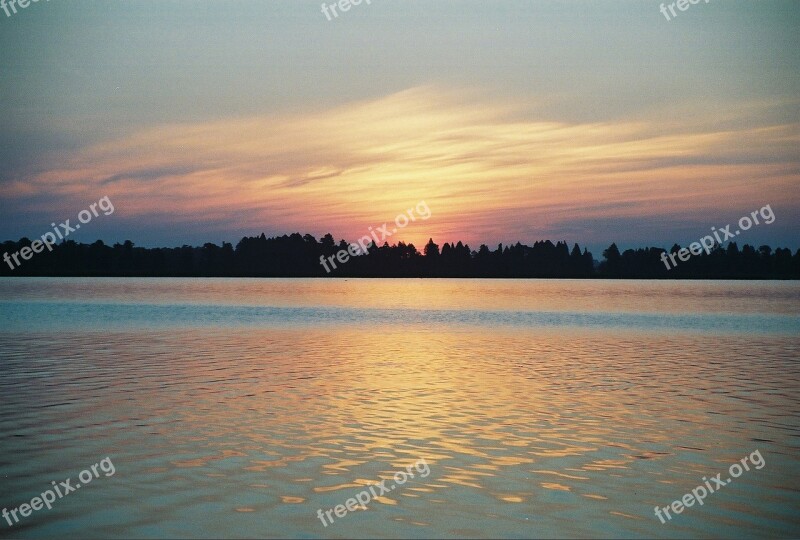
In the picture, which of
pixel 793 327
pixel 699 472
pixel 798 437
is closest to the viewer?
pixel 699 472

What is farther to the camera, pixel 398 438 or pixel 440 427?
pixel 440 427

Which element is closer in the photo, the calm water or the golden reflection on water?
the calm water

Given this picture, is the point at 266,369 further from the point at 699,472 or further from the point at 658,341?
the point at 658,341

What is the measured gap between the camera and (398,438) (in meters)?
20.0

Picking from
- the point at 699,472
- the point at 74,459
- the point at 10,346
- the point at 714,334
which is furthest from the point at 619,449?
the point at 714,334

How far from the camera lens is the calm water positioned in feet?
45.1

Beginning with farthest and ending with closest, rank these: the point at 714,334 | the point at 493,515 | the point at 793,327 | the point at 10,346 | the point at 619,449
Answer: the point at 793,327 < the point at 714,334 < the point at 10,346 < the point at 619,449 < the point at 493,515

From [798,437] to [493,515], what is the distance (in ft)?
39.0

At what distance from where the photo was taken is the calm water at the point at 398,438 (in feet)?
45.1

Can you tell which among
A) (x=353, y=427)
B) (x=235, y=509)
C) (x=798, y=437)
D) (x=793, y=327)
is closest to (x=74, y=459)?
(x=235, y=509)

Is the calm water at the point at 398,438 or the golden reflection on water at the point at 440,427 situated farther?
the golden reflection on water at the point at 440,427

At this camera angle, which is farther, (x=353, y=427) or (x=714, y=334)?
(x=714, y=334)

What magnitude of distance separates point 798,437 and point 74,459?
1926 cm

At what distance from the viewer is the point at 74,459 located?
690 inches
